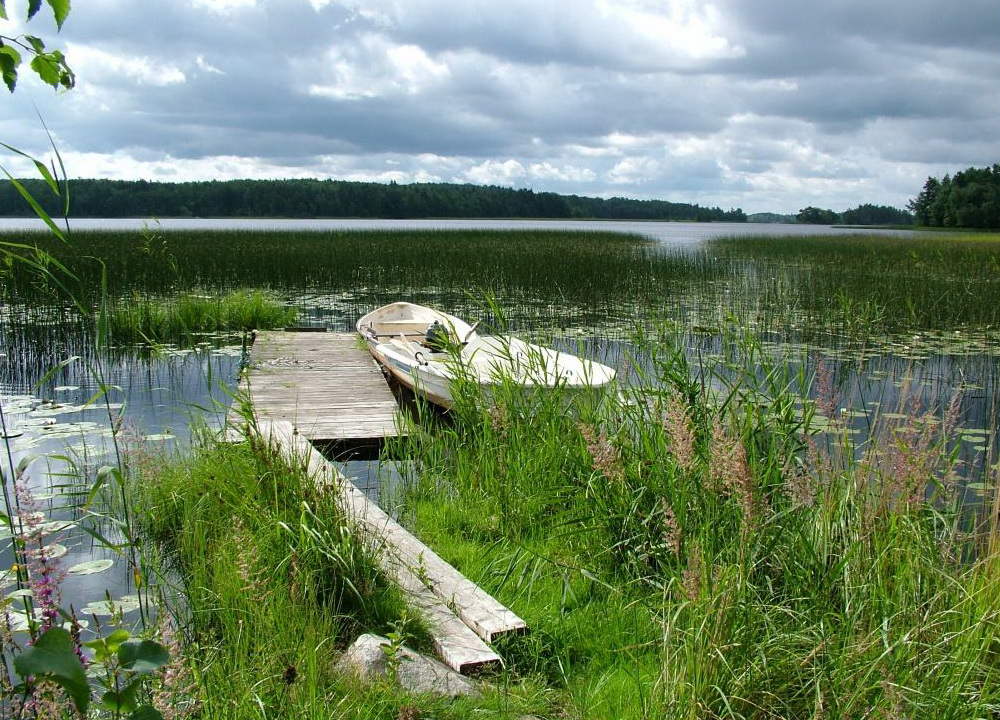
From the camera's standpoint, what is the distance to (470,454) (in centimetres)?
566

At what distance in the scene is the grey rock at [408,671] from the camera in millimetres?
2682

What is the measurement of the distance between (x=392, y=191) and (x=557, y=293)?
211 ft

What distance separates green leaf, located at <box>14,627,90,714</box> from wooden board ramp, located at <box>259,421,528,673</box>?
1908 millimetres

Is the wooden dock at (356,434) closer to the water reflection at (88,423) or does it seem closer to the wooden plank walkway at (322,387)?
the wooden plank walkway at (322,387)

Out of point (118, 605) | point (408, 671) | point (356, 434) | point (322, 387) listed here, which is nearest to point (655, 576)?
point (408, 671)

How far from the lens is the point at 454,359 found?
5.88 meters

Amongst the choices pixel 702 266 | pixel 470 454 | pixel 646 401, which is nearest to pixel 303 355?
pixel 470 454

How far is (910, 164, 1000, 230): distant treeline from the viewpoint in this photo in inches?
2367

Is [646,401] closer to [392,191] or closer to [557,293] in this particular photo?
[557,293]

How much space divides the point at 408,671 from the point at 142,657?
168 cm

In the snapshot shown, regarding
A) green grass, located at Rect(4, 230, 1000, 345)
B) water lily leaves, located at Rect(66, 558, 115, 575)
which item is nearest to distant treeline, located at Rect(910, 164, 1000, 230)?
green grass, located at Rect(4, 230, 1000, 345)

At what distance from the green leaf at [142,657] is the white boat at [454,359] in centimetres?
371

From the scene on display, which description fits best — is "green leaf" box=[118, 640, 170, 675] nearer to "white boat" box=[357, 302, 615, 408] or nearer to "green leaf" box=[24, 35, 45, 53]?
"green leaf" box=[24, 35, 45, 53]

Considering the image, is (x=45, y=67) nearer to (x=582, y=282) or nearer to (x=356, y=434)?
(x=356, y=434)
